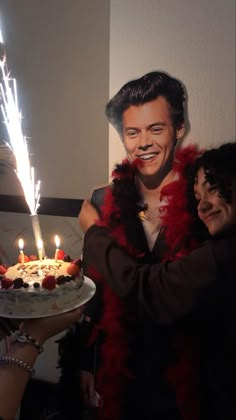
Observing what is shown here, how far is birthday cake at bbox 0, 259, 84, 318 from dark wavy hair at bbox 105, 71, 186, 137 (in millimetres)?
563

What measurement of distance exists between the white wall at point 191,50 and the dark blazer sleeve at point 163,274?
0.38m

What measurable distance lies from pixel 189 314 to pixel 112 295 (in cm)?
29

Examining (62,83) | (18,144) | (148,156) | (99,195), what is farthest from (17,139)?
(148,156)

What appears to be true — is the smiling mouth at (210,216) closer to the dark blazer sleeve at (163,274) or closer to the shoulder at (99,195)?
the dark blazer sleeve at (163,274)

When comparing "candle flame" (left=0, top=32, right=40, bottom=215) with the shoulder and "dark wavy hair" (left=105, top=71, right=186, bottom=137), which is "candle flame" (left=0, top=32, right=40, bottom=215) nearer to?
the shoulder

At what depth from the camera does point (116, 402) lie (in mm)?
1240

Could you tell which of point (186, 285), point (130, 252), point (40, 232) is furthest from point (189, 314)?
point (40, 232)

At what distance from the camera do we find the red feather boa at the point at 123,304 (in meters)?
1.12

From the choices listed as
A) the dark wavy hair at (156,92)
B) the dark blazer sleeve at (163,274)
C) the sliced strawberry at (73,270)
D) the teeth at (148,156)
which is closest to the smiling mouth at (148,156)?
the teeth at (148,156)

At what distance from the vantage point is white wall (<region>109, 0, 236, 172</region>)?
41.8 inches

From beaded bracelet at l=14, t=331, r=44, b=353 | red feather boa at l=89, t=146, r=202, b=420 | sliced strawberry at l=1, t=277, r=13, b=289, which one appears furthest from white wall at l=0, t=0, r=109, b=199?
beaded bracelet at l=14, t=331, r=44, b=353

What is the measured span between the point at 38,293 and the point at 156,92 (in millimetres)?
688

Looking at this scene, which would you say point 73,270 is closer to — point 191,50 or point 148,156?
point 148,156

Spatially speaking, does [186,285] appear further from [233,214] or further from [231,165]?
[231,165]
